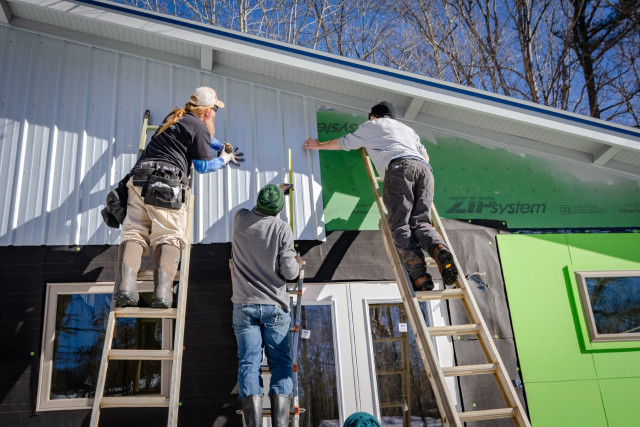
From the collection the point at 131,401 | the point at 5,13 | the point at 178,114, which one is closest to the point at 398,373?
the point at 131,401

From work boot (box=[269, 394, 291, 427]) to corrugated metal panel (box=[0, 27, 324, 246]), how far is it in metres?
1.85

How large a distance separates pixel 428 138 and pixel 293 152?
1.52 metres

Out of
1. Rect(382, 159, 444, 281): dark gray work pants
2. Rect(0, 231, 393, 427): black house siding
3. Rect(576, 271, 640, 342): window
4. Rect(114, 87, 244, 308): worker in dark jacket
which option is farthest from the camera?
Rect(576, 271, 640, 342): window

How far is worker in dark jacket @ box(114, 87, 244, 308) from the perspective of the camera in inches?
138

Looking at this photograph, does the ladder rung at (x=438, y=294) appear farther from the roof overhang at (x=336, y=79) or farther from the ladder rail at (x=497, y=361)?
the roof overhang at (x=336, y=79)

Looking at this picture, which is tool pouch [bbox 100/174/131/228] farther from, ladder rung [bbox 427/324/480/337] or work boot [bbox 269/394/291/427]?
ladder rung [bbox 427/324/480/337]

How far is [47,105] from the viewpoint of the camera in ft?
16.8

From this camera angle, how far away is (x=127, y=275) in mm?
3465

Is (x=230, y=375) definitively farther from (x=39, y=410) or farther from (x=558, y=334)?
(x=558, y=334)

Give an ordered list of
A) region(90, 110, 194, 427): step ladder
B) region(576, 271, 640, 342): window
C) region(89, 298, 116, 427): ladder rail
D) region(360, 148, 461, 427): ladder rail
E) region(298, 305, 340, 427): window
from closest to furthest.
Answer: region(89, 298, 116, 427): ladder rail < region(90, 110, 194, 427): step ladder < region(360, 148, 461, 427): ladder rail < region(298, 305, 340, 427): window < region(576, 271, 640, 342): window

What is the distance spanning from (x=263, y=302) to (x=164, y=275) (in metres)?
0.74

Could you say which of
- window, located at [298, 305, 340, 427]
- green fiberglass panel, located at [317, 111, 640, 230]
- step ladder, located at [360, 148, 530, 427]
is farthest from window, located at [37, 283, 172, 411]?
step ladder, located at [360, 148, 530, 427]

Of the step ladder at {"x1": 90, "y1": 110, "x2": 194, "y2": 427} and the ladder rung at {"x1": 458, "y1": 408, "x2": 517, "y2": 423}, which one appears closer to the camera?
the step ladder at {"x1": 90, "y1": 110, "x2": 194, "y2": 427}

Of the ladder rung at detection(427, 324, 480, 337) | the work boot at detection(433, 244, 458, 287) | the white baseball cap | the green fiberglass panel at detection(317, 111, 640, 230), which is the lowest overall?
the ladder rung at detection(427, 324, 480, 337)
